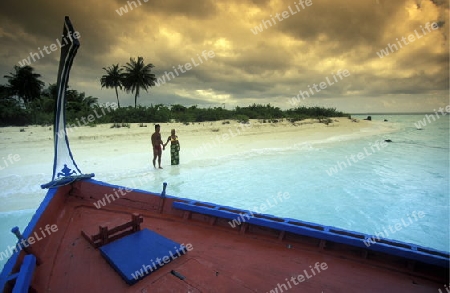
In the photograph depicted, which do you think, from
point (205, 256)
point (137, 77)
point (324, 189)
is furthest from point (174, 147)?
point (137, 77)

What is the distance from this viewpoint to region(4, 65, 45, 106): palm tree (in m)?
33.8

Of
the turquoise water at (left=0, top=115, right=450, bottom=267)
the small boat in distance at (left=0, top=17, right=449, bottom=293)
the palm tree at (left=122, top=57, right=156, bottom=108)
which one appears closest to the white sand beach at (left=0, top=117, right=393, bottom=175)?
the turquoise water at (left=0, top=115, right=450, bottom=267)

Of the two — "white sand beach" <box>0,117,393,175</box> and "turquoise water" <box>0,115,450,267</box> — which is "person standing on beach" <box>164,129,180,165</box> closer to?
"turquoise water" <box>0,115,450,267</box>

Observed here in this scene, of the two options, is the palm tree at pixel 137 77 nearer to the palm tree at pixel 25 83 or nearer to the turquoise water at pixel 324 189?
the palm tree at pixel 25 83

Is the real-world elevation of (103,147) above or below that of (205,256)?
above

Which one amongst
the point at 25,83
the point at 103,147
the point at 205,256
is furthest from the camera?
the point at 25,83

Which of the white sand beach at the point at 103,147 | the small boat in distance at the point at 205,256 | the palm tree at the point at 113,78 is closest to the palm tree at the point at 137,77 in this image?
the palm tree at the point at 113,78

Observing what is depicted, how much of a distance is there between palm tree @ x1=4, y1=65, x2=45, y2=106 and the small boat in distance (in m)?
41.7

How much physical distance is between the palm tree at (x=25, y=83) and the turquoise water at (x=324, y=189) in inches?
1485

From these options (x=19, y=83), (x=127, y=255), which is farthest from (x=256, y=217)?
(x=19, y=83)

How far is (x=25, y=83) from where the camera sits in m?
34.4

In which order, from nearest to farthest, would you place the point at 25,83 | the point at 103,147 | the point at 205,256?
the point at 205,256 → the point at 103,147 → the point at 25,83

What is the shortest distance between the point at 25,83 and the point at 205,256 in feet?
148

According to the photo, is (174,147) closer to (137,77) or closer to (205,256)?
(205,256)
